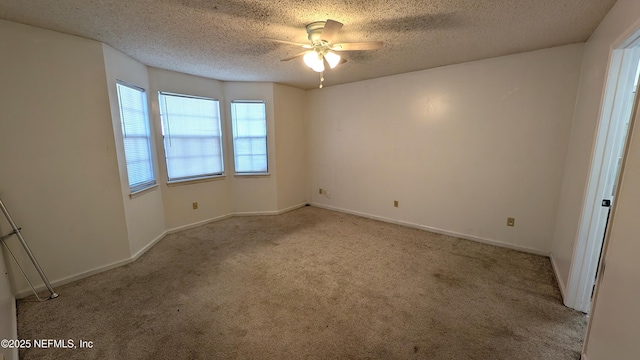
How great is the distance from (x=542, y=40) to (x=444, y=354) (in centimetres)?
302

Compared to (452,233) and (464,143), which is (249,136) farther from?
(452,233)

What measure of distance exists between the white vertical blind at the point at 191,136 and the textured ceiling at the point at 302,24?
77 cm

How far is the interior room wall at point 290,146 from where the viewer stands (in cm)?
446

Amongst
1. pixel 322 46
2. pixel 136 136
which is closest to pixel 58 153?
pixel 136 136

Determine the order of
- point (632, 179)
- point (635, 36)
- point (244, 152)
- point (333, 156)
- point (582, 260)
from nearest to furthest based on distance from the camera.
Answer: point (632, 179), point (635, 36), point (582, 260), point (244, 152), point (333, 156)

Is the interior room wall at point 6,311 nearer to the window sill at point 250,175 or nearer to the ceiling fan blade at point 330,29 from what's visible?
the window sill at point 250,175

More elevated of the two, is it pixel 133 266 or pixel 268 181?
pixel 268 181

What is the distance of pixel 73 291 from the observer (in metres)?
2.31

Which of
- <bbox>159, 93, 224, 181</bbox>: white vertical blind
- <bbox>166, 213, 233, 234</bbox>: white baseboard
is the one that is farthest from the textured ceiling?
<bbox>166, 213, 233, 234</bbox>: white baseboard

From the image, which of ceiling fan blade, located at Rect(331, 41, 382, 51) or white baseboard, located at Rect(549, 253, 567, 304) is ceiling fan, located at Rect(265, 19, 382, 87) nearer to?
ceiling fan blade, located at Rect(331, 41, 382, 51)

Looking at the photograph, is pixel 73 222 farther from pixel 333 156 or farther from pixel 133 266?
pixel 333 156

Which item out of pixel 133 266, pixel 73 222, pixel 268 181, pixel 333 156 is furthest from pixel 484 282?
pixel 73 222

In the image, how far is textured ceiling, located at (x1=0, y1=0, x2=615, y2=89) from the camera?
1.79 metres

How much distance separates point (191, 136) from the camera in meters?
3.85
